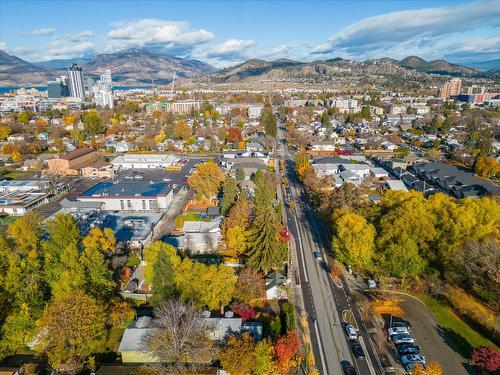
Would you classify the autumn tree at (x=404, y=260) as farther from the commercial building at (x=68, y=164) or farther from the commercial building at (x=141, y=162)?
the commercial building at (x=68, y=164)

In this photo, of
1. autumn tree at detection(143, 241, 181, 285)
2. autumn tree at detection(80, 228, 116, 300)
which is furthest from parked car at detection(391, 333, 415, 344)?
autumn tree at detection(80, 228, 116, 300)

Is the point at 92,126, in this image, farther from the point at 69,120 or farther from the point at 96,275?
the point at 96,275

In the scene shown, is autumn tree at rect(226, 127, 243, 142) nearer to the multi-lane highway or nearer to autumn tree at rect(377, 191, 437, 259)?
the multi-lane highway

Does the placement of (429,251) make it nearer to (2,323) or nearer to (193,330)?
(193,330)

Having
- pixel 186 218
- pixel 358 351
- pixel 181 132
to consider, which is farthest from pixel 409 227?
pixel 181 132

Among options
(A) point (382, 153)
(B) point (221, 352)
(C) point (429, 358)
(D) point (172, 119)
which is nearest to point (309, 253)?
(C) point (429, 358)

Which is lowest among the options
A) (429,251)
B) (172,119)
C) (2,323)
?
(2,323)
